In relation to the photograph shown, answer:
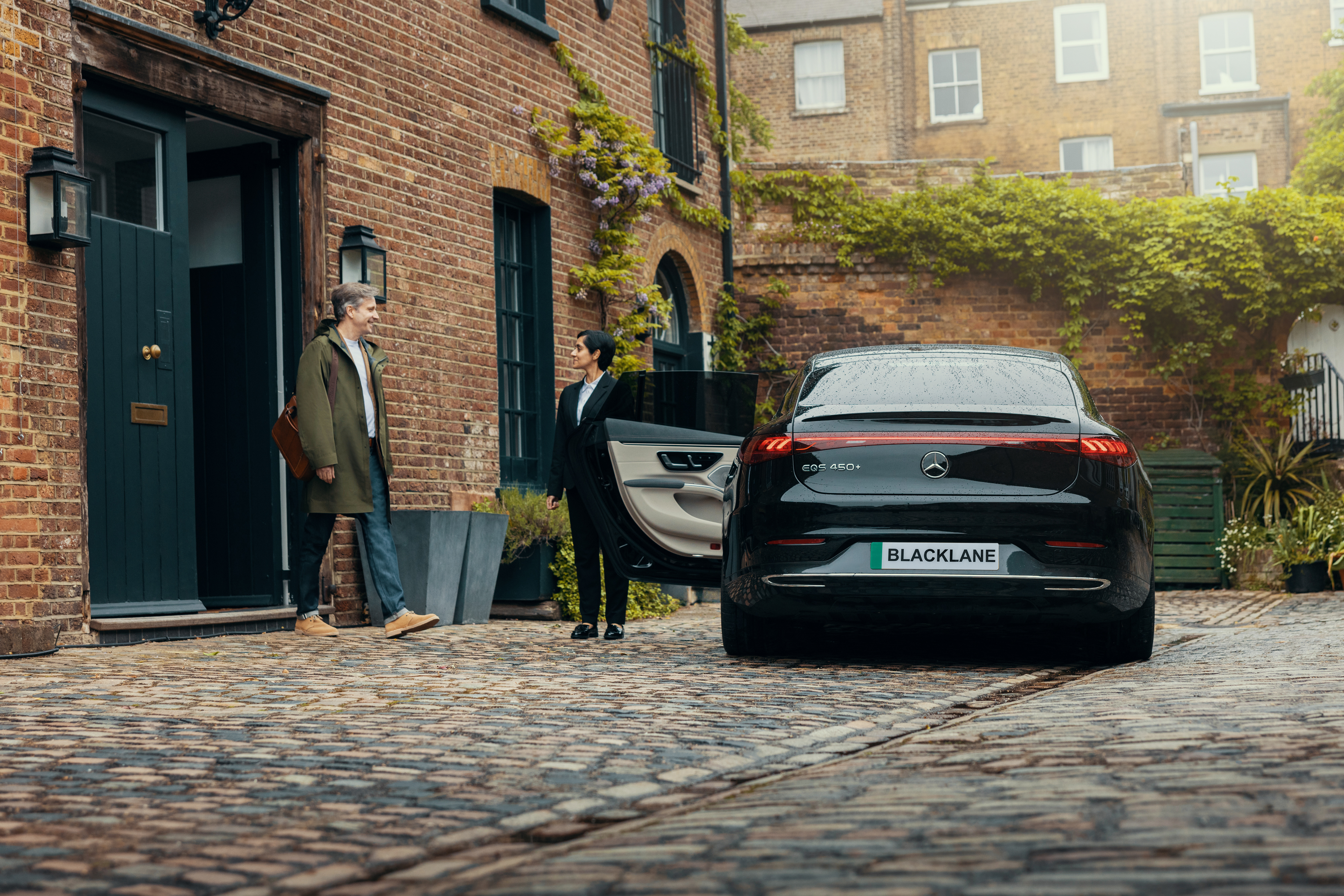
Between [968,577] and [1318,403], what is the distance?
1199cm

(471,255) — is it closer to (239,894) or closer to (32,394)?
(32,394)

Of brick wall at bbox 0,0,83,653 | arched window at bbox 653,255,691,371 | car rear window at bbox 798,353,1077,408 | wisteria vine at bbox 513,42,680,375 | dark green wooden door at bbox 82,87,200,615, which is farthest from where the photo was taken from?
arched window at bbox 653,255,691,371

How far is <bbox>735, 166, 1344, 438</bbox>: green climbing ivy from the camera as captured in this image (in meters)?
16.4

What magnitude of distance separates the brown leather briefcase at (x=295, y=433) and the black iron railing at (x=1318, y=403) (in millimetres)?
12064

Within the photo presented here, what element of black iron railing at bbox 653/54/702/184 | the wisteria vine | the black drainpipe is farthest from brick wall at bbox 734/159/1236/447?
the wisteria vine

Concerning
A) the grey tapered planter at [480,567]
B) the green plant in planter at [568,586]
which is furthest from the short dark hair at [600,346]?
the green plant in planter at [568,586]

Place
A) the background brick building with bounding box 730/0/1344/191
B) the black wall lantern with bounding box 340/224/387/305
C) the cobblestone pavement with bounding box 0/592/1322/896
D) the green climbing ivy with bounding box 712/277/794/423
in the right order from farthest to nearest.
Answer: the background brick building with bounding box 730/0/1344/191
the green climbing ivy with bounding box 712/277/794/423
the black wall lantern with bounding box 340/224/387/305
the cobblestone pavement with bounding box 0/592/1322/896

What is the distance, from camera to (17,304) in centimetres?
739

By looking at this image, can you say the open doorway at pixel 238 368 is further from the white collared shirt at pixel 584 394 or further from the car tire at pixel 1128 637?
the car tire at pixel 1128 637

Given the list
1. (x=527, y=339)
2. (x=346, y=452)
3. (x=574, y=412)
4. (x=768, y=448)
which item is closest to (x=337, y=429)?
(x=346, y=452)

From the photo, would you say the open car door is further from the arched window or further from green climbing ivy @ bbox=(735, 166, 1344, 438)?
green climbing ivy @ bbox=(735, 166, 1344, 438)

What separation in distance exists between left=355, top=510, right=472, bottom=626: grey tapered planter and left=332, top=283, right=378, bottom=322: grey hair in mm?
1604

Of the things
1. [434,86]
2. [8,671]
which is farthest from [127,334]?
[434,86]

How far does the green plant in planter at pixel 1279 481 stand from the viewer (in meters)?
15.6
